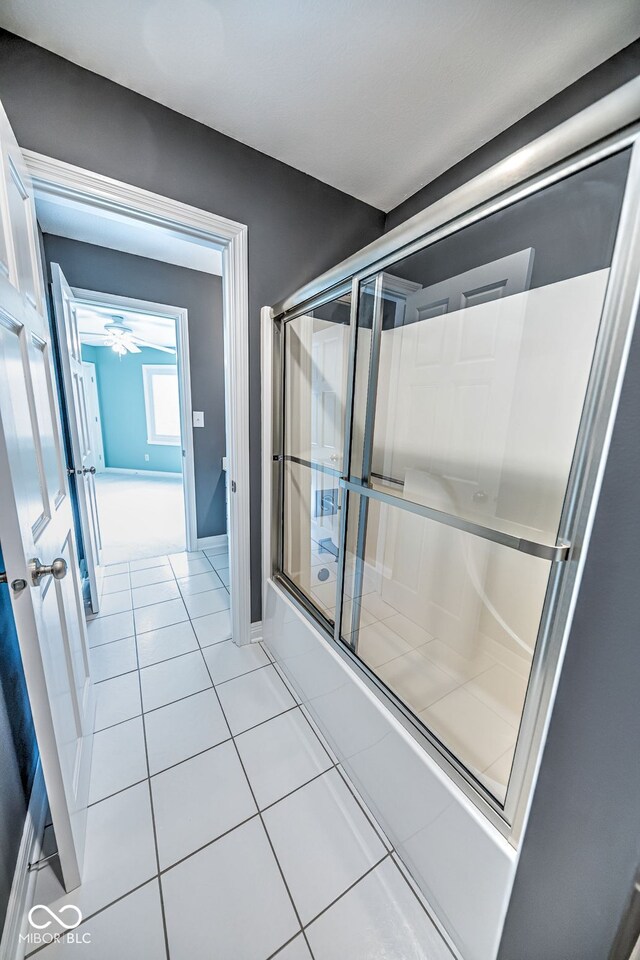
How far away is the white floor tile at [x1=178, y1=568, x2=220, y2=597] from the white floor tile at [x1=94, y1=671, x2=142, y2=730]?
0.78 m

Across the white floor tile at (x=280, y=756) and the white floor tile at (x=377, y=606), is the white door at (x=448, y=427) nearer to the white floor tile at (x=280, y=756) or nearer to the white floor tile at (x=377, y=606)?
the white floor tile at (x=377, y=606)

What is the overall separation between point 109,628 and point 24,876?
123 cm

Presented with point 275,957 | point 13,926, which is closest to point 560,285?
point 275,957

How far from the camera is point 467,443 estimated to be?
1.48m

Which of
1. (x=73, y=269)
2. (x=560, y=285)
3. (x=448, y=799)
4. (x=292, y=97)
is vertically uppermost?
(x=292, y=97)

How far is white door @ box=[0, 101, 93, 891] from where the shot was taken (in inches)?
28.8

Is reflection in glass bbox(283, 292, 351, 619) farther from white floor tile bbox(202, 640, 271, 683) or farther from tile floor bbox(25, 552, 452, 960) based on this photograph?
tile floor bbox(25, 552, 452, 960)

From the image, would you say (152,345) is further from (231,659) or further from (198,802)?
(198,802)

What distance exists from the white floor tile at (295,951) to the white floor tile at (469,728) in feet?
1.93

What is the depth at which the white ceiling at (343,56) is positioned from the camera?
0.97 metres

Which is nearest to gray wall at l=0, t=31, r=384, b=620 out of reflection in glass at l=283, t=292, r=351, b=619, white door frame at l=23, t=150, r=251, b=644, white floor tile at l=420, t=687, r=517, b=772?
white door frame at l=23, t=150, r=251, b=644

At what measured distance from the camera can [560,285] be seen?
1168 millimetres

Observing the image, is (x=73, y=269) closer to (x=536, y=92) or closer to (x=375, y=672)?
(x=536, y=92)

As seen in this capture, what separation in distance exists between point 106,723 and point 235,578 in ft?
2.57
